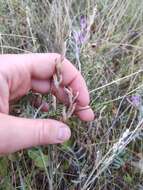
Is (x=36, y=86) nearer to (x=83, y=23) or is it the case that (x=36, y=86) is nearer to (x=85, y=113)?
(x=85, y=113)

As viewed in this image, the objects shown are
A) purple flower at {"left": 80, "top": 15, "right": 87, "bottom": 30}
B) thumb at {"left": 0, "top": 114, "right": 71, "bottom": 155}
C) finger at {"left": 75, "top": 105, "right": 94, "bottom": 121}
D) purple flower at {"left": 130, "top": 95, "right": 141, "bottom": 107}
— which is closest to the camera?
thumb at {"left": 0, "top": 114, "right": 71, "bottom": 155}

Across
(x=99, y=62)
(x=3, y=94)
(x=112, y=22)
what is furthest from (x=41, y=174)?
(x=112, y=22)

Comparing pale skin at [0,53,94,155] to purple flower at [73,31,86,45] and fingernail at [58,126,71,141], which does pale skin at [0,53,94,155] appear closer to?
fingernail at [58,126,71,141]

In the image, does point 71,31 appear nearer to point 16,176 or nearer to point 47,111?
point 47,111

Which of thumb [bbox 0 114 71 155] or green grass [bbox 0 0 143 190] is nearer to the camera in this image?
thumb [bbox 0 114 71 155]

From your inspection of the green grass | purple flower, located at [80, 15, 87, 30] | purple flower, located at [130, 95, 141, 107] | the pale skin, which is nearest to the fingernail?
the pale skin

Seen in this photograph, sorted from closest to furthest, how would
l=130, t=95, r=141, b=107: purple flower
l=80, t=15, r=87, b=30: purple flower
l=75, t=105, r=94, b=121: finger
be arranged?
1. l=75, t=105, r=94, b=121: finger
2. l=130, t=95, r=141, b=107: purple flower
3. l=80, t=15, r=87, b=30: purple flower

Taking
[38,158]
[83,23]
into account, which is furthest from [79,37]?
[38,158]

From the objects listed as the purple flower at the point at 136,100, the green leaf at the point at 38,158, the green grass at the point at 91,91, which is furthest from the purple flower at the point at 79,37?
the green leaf at the point at 38,158
